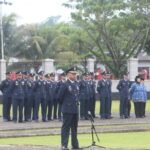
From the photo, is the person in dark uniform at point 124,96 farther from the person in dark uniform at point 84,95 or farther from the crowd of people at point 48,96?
the person in dark uniform at point 84,95

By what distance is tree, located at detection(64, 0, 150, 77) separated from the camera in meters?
42.9

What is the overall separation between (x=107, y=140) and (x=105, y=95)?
7256 millimetres

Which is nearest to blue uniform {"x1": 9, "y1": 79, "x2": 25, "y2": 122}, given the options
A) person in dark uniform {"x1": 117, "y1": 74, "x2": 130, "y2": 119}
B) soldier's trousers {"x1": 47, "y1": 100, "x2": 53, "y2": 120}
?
soldier's trousers {"x1": 47, "y1": 100, "x2": 53, "y2": 120}

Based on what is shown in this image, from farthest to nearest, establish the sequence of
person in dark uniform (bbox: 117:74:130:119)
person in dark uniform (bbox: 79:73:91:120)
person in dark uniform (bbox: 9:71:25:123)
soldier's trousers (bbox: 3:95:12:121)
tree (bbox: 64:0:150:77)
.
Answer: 1. tree (bbox: 64:0:150:77)
2. person in dark uniform (bbox: 117:74:130:119)
3. person in dark uniform (bbox: 79:73:91:120)
4. soldier's trousers (bbox: 3:95:12:121)
5. person in dark uniform (bbox: 9:71:25:123)

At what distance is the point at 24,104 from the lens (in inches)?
898

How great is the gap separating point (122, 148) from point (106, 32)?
31.7 metres

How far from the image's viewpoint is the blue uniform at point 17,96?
72.9ft

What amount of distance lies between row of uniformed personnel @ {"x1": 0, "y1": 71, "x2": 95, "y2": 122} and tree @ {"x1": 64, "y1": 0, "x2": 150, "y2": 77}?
18538 millimetres

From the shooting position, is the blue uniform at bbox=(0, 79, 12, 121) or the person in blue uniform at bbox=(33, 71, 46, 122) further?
the blue uniform at bbox=(0, 79, 12, 121)

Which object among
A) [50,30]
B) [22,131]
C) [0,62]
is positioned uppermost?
[50,30]

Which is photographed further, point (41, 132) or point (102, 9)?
point (102, 9)

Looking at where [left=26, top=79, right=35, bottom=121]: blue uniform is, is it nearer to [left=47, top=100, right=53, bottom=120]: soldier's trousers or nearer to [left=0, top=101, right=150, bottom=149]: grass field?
[left=47, top=100, right=53, bottom=120]: soldier's trousers

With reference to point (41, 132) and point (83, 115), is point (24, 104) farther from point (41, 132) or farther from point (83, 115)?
point (41, 132)

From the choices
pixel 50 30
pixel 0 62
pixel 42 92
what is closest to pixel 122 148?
pixel 42 92
